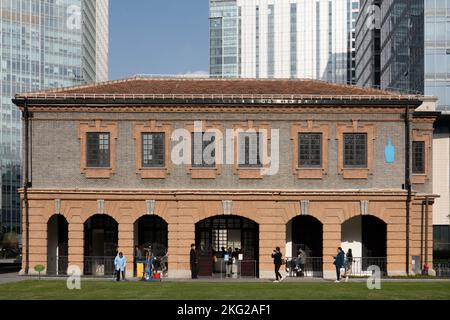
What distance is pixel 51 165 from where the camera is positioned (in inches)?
1559

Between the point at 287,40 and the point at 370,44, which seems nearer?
the point at 370,44

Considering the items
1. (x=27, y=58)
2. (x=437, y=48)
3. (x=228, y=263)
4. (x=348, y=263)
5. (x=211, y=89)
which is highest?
(x=27, y=58)

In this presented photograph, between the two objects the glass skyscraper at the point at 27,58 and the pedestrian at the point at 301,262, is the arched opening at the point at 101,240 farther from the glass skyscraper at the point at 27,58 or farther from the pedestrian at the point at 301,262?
the glass skyscraper at the point at 27,58

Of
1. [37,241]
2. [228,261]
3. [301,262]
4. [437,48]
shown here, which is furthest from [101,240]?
[437,48]

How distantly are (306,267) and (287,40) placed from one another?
14418 cm

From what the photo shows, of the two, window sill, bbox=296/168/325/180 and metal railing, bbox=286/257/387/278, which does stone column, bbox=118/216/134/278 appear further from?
window sill, bbox=296/168/325/180

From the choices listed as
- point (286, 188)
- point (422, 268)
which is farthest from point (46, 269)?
point (422, 268)

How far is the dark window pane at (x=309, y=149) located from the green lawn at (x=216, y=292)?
9.35 metres

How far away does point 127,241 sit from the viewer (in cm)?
3912

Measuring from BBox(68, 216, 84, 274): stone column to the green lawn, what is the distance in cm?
680

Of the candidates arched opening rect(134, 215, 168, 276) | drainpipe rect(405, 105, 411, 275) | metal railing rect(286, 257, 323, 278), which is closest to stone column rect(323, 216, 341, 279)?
metal railing rect(286, 257, 323, 278)

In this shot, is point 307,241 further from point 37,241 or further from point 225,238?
point 37,241

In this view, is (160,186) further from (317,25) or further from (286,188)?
(317,25)
